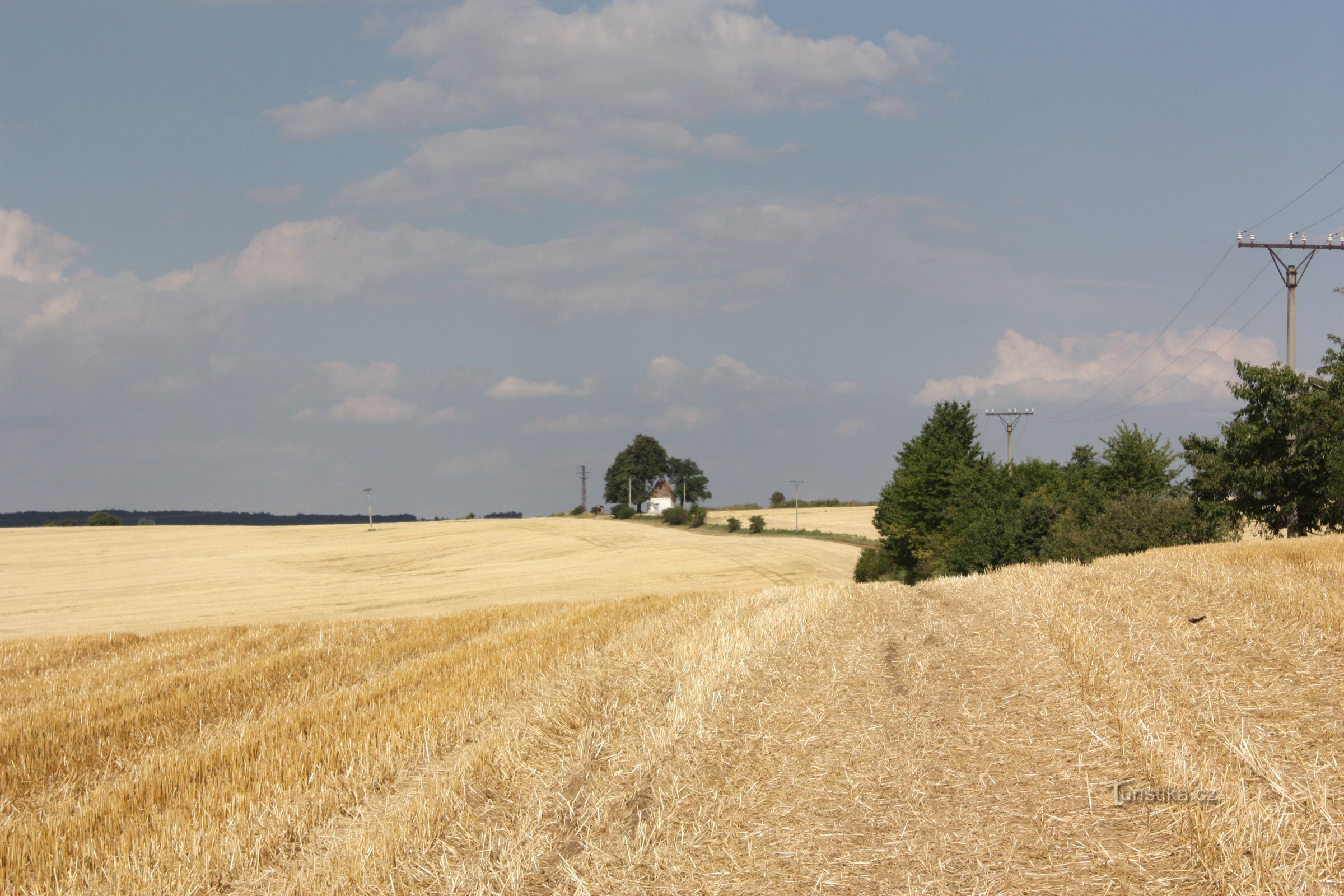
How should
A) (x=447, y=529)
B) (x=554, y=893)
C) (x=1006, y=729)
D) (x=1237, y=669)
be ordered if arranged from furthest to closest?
1. (x=447, y=529)
2. (x=1237, y=669)
3. (x=1006, y=729)
4. (x=554, y=893)

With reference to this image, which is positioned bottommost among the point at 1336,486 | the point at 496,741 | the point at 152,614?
the point at 152,614

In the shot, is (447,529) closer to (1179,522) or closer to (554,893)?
(1179,522)

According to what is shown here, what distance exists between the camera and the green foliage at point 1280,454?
42625 millimetres

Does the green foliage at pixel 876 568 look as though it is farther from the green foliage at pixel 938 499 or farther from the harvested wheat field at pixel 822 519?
the harvested wheat field at pixel 822 519

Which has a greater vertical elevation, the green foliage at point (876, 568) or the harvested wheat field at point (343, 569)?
the harvested wheat field at point (343, 569)

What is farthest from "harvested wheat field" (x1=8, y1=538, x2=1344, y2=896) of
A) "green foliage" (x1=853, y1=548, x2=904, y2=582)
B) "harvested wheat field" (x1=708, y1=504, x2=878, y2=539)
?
"harvested wheat field" (x1=708, y1=504, x2=878, y2=539)

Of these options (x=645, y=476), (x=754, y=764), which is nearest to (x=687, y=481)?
(x=645, y=476)

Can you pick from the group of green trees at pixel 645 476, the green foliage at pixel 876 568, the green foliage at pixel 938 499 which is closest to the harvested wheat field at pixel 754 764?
A: the green foliage at pixel 938 499

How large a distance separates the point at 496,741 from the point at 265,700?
7.03 metres

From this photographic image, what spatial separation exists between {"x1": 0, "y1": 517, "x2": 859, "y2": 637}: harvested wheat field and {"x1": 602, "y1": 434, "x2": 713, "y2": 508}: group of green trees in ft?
214

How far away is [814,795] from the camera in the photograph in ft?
22.2

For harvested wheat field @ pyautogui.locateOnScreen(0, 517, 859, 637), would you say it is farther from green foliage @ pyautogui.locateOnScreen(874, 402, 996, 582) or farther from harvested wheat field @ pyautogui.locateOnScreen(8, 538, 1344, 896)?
harvested wheat field @ pyautogui.locateOnScreen(8, 538, 1344, 896)

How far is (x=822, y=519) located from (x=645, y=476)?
178 feet

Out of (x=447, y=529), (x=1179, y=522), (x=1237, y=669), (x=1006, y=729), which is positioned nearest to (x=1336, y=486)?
(x=1179, y=522)
